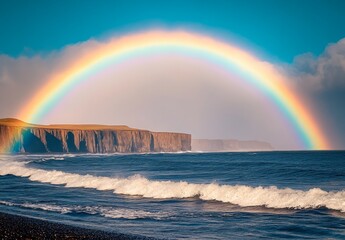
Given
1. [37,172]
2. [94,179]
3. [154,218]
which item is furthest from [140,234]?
[37,172]

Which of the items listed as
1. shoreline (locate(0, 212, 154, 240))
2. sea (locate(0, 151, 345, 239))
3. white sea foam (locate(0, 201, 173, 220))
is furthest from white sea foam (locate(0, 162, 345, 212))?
shoreline (locate(0, 212, 154, 240))

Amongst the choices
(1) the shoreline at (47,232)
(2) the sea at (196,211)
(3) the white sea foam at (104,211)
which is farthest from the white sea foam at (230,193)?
(1) the shoreline at (47,232)

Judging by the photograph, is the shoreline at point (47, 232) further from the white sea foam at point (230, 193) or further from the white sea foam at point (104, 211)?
the white sea foam at point (230, 193)

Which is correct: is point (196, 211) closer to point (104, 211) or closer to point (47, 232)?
point (104, 211)

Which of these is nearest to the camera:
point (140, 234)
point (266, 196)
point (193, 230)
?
point (140, 234)

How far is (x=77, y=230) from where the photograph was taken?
1652 cm

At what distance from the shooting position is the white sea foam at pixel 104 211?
21.6 metres

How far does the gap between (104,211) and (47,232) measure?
24.8 feet

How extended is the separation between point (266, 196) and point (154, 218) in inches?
378

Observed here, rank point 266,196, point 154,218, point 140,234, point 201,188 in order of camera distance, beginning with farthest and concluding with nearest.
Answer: point 201,188 < point 266,196 < point 154,218 < point 140,234

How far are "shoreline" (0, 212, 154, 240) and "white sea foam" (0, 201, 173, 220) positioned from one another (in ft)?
14.3

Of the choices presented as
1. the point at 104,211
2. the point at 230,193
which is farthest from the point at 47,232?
the point at 230,193

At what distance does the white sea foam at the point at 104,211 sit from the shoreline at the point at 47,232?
14.3 feet

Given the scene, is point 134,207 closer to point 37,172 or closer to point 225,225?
point 225,225
